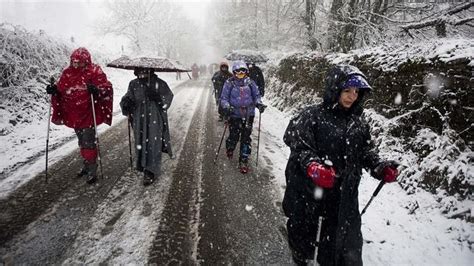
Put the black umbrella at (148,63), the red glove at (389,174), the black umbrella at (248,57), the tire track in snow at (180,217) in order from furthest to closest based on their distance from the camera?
the black umbrella at (248,57)
the black umbrella at (148,63)
the tire track in snow at (180,217)
the red glove at (389,174)

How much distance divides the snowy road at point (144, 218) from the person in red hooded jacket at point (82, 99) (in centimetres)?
67

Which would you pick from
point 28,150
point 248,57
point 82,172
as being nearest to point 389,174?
point 82,172

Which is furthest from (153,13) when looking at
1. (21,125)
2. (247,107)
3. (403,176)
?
(403,176)

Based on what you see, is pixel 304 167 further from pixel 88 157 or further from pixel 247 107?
pixel 88 157

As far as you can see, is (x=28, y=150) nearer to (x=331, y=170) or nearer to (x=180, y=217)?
(x=180, y=217)

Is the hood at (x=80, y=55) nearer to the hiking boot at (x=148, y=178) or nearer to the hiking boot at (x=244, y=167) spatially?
the hiking boot at (x=148, y=178)

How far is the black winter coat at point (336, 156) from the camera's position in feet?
7.98

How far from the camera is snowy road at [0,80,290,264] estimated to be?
3.26 metres

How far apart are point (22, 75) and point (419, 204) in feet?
37.5

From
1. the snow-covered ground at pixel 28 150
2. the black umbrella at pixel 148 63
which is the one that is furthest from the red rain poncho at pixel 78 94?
the snow-covered ground at pixel 28 150

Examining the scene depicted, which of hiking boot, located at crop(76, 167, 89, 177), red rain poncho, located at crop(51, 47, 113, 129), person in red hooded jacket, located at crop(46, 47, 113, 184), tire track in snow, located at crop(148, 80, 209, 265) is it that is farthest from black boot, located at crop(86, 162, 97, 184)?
tire track in snow, located at crop(148, 80, 209, 265)

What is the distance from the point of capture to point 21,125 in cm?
821

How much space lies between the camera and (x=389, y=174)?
7.78 ft

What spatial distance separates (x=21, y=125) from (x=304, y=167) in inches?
354
